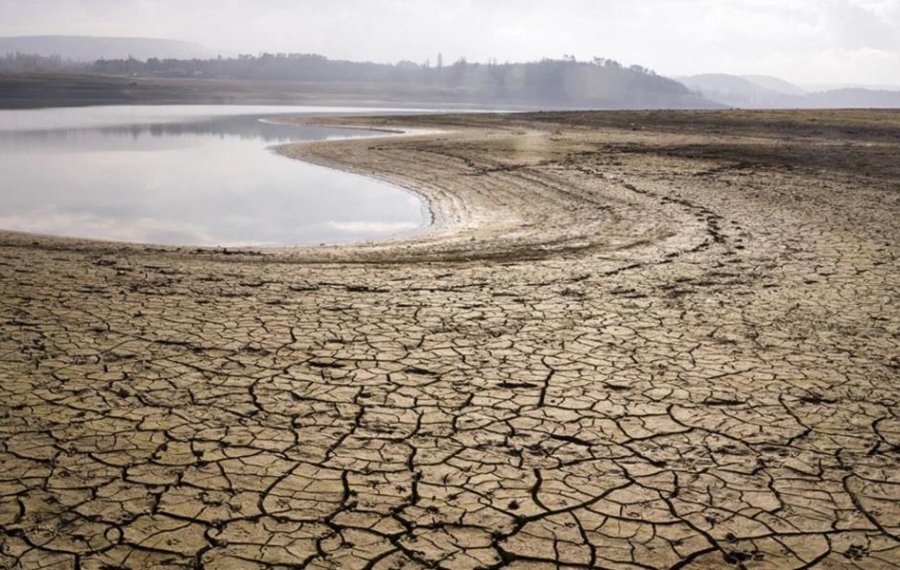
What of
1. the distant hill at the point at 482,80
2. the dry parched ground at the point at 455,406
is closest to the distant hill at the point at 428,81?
the distant hill at the point at 482,80

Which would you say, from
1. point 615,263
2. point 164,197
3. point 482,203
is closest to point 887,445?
point 615,263

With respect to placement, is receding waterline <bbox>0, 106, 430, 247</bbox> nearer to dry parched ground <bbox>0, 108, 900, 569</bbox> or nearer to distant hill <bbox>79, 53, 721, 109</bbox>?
dry parched ground <bbox>0, 108, 900, 569</bbox>

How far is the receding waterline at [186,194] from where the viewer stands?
11.3 metres

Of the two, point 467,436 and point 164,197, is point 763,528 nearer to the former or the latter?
point 467,436

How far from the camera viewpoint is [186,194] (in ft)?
49.8

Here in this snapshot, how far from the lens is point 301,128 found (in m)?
33.6

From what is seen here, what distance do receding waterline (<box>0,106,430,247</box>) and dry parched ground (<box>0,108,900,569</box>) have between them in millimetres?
2749

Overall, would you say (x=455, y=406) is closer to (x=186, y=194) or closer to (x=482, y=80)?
(x=186, y=194)

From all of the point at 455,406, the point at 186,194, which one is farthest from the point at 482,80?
the point at 455,406

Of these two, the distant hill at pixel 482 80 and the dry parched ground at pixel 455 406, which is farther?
the distant hill at pixel 482 80

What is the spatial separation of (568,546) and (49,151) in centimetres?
2343

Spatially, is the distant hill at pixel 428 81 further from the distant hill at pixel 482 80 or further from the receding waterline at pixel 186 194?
the receding waterline at pixel 186 194

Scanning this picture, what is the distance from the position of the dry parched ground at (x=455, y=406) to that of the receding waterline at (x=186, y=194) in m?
2.75

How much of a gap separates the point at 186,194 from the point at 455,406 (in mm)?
12840
